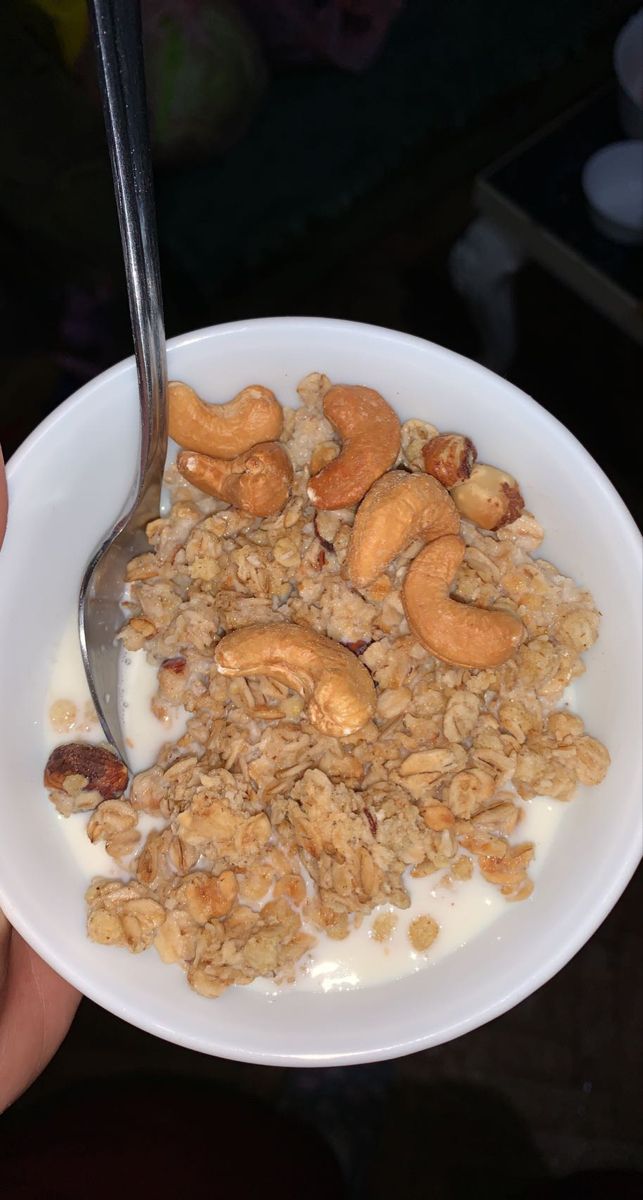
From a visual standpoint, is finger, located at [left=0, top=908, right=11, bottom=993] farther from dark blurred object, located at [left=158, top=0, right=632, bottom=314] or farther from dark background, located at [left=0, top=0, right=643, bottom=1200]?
dark blurred object, located at [left=158, top=0, right=632, bottom=314]

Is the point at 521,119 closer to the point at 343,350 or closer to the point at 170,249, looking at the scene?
the point at 170,249

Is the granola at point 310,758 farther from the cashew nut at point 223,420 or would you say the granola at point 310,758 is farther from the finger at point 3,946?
the finger at point 3,946

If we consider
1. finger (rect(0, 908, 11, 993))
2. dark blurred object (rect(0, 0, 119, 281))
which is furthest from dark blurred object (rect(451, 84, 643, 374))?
finger (rect(0, 908, 11, 993))

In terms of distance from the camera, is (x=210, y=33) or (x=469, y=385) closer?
(x=469, y=385)

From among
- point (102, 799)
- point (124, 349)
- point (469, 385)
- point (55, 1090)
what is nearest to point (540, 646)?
point (469, 385)

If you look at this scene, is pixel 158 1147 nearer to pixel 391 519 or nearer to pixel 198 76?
pixel 391 519

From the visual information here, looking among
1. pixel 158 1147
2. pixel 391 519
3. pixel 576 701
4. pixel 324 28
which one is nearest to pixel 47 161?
pixel 324 28

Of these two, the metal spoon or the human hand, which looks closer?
the metal spoon
